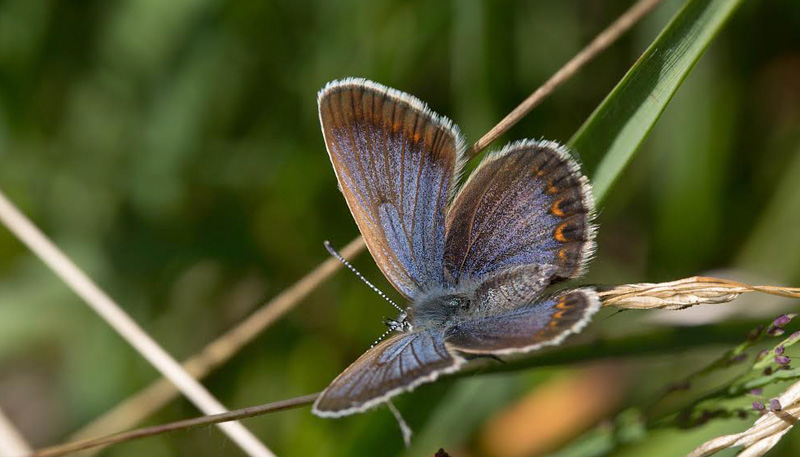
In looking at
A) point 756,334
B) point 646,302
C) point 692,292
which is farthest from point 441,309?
point 756,334

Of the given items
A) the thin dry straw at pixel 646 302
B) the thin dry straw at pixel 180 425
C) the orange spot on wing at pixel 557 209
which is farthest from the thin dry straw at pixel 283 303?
the thin dry straw at pixel 180 425

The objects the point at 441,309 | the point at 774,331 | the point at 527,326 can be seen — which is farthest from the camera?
the point at 441,309

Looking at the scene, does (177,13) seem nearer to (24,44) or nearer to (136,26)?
(136,26)

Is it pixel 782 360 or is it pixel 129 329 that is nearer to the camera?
pixel 782 360

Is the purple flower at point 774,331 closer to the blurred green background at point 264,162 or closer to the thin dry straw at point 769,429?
the thin dry straw at point 769,429

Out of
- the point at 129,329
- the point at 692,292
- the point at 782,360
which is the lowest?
the point at 782,360

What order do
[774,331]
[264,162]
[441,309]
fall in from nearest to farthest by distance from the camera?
[774,331]
[441,309]
[264,162]

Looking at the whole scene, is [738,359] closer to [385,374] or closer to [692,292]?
[692,292]
